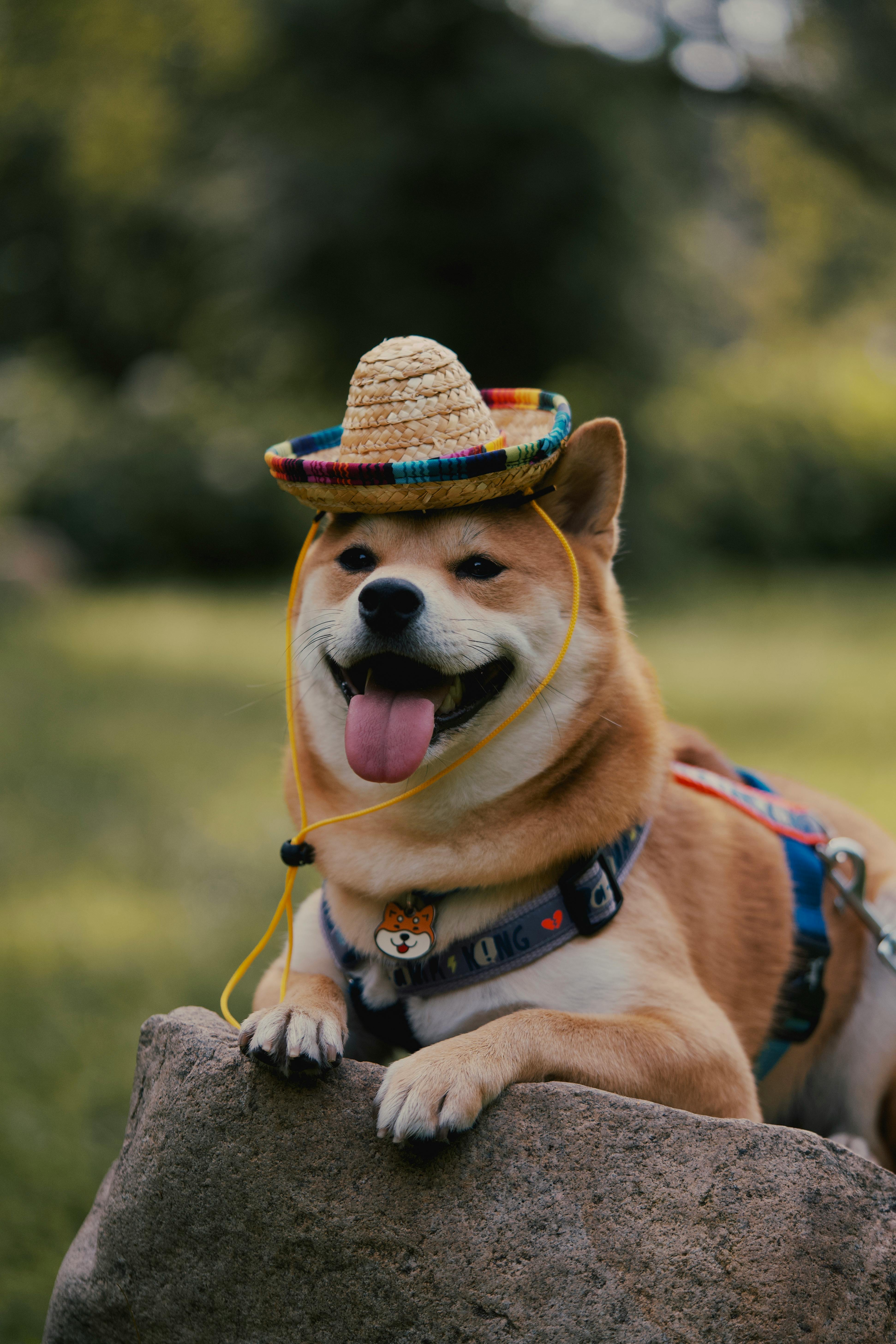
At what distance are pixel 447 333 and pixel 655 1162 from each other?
40.9ft

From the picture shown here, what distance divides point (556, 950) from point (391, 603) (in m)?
0.70

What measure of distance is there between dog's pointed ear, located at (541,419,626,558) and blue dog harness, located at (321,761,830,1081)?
62 cm

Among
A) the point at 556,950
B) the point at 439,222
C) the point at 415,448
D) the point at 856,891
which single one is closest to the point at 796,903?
the point at 856,891

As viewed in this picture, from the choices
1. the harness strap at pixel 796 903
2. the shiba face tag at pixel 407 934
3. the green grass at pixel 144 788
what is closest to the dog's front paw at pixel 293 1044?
the shiba face tag at pixel 407 934

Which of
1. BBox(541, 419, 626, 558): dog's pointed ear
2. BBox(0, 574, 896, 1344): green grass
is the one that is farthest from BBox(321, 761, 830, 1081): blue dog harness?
BBox(0, 574, 896, 1344): green grass

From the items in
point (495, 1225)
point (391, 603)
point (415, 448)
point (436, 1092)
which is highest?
point (415, 448)

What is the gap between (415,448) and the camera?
1.90m

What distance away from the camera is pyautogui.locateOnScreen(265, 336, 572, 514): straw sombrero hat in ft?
6.21

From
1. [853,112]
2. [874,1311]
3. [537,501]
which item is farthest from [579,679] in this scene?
[853,112]

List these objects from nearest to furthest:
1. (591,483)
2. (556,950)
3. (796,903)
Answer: (556,950) → (591,483) → (796,903)

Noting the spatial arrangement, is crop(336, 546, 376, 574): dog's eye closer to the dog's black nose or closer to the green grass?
the dog's black nose

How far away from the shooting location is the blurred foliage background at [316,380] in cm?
574

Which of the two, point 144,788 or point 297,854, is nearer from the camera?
point 297,854

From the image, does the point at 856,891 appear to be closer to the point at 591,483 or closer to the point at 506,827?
the point at 506,827
